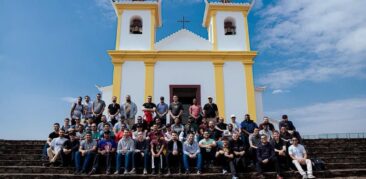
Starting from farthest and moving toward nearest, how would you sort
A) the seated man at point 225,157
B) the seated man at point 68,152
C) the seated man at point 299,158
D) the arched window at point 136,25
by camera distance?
the arched window at point 136,25
the seated man at point 68,152
the seated man at point 225,157
the seated man at point 299,158

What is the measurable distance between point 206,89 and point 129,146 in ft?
20.0

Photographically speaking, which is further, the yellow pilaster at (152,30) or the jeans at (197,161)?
the yellow pilaster at (152,30)

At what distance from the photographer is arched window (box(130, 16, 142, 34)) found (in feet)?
45.5

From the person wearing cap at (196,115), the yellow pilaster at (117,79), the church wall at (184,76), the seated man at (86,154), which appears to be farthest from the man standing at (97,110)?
the church wall at (184,76)

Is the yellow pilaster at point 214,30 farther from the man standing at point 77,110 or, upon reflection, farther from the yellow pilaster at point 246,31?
the man standing at point 77,110

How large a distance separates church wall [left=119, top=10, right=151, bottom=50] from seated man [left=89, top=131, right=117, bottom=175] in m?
6.52

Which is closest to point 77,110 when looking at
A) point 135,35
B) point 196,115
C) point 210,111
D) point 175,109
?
point 175,109

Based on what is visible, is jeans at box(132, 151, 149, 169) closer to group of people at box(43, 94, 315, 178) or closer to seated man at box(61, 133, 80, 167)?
group of people at box(43, 94, 315, 178)

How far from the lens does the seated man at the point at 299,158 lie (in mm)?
7073

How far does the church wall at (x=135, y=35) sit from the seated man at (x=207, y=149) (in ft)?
22.3

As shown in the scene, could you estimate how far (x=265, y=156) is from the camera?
24.2 feet

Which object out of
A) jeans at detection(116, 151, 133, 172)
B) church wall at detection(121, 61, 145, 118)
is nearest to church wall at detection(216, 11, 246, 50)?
church wall at detection(121, 61, 145, 118)

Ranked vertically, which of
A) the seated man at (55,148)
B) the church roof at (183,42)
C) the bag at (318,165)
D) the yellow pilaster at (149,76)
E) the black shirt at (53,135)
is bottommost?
the bag at (318,165)

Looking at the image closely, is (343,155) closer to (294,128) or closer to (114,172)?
(294,128)
